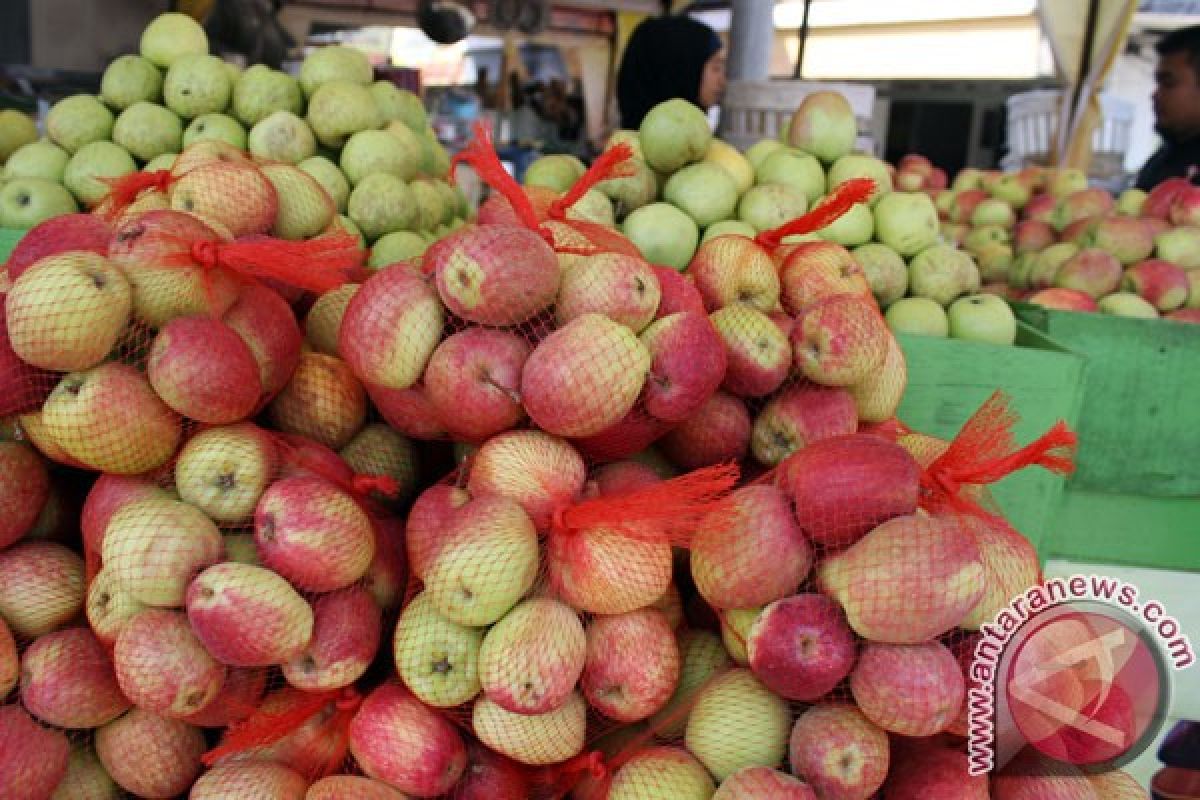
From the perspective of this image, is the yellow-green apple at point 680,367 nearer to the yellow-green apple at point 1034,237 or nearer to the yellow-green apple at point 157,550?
the yellow-green apple at point 157,550

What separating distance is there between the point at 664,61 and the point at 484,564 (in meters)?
4.65

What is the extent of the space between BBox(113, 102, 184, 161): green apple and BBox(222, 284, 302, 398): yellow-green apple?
155 cm

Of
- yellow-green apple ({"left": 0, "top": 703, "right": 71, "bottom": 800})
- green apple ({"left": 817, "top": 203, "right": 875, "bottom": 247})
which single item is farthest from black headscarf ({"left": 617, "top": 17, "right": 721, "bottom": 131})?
yellow-green apple ({"left": 0, "top": 703, "right": 71, "bottom": 800})

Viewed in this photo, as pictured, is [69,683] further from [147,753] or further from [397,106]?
[397,106]

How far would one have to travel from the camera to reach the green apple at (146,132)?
8.81 feet

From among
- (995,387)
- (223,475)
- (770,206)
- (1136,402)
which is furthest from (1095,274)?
(223,475)

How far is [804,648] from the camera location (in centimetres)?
109

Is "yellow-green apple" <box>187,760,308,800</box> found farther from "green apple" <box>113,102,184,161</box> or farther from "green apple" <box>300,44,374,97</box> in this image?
"green apple" <box>300,44,374,97</box>

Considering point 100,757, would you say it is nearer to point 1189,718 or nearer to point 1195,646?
point 1189,718

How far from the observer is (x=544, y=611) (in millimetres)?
1189

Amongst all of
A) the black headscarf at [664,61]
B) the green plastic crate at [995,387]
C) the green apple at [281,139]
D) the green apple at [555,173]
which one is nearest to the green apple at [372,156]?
the green apple at [281,139]

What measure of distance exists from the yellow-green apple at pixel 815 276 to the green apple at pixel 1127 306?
1.78 m

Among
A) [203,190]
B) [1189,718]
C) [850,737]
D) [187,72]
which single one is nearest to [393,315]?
[203,190]

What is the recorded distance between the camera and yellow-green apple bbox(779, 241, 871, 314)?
5.61ft
